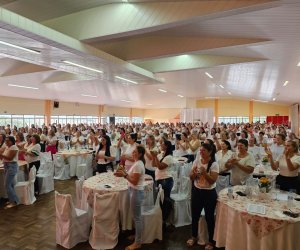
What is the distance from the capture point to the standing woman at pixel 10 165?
5.06 m

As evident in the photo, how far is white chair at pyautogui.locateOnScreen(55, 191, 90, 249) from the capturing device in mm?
3643

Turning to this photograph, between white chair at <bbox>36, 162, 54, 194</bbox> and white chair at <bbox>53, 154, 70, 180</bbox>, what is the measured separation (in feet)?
4.15

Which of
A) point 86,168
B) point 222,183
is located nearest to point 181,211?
point 222,183

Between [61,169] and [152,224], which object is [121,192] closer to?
[152,224]

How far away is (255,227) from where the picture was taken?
2.83 m

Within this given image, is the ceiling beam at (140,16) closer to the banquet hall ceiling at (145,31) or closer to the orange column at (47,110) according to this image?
the banquet hall ceiling at (145,31)

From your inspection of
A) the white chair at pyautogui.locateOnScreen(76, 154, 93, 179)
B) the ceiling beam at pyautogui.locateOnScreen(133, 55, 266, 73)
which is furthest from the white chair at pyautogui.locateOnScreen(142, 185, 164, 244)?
the ceiling beam at pyautogui.locateOnScreen(133, 55, 266, 73)

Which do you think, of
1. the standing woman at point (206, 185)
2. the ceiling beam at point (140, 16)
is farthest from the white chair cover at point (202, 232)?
the ceiling beam at point (140, 16)

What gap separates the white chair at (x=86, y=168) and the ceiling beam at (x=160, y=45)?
3246mm

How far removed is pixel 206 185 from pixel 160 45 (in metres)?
4.62

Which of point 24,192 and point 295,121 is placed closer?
point 24,192

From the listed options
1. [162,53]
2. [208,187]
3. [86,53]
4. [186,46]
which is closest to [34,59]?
[86,53]

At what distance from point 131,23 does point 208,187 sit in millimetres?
3066

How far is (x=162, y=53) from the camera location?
22.6 ft
